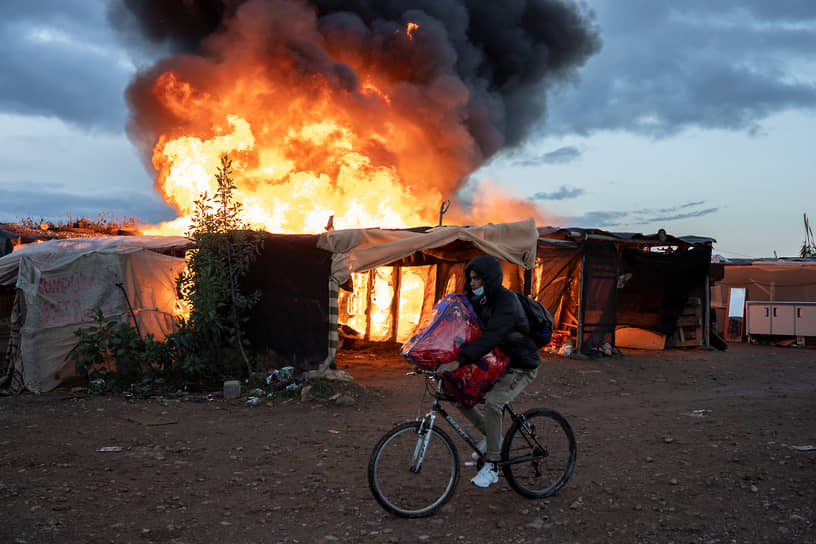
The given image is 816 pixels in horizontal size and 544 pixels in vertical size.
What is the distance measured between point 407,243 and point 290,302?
2141mm

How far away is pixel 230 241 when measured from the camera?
9094 millimetres

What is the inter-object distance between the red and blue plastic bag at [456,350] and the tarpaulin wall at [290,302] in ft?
17.8

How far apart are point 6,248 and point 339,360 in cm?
955

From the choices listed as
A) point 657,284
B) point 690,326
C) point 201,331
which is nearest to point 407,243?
point 201,331

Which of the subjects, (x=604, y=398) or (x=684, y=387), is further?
(x=684, y=387)

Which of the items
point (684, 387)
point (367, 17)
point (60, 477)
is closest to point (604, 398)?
point (684, 387)

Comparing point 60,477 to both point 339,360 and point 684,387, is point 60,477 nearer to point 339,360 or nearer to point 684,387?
point 339,360

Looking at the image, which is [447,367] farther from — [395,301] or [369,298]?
[395,301]

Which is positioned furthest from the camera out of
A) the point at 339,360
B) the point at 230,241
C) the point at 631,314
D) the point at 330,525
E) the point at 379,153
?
the point at 379,153

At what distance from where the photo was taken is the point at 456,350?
3637 mm

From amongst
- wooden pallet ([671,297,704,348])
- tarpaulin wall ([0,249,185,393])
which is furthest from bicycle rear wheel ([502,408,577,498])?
wooden pallet ([671,297,704,348])

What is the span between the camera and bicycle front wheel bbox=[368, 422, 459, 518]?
3578 millimetres

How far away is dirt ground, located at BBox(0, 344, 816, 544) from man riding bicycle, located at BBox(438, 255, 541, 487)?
496mm

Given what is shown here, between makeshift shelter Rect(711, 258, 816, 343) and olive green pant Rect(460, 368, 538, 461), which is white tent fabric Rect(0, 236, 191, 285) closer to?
olive green pant Rect(460, 368, 538, 461)
